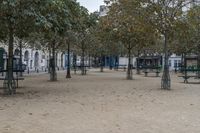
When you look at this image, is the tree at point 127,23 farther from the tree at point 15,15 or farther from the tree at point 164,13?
the tree at point 15,15

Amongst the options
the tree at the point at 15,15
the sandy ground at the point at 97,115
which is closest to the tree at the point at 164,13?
the tree at the point at 15,15

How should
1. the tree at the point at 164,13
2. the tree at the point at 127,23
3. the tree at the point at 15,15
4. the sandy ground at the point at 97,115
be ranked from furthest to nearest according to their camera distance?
1. the tree at the point at 127,23
2. the tree at the point at 164,13
3. the tree at the point at 15,15
4. the sandy ground at the point at 97,115

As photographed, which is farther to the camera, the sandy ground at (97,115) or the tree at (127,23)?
the tree at (127,23)

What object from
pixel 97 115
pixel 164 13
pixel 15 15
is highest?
pixel 164 13

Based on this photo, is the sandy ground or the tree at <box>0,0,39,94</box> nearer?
the sandy ground

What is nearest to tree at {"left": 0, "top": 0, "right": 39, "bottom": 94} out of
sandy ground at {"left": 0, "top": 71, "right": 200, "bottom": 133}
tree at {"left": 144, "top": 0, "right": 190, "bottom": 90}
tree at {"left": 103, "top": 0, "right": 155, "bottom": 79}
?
sandy ground at {"left": 0, "top": 71, "right": 200, "bottom": 133}

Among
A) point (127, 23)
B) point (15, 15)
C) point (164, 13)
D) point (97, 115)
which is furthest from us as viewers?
point (127, 23)

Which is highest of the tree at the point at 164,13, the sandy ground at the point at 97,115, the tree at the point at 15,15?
the tree at the point at 164,13

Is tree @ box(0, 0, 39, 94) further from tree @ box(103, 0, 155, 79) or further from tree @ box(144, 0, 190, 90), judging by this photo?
tree @ box(144, 0, 190, 90)

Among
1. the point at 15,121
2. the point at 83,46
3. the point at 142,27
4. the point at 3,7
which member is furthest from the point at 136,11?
the point at 83,46

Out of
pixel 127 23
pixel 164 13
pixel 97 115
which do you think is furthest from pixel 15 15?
pixel 127 23

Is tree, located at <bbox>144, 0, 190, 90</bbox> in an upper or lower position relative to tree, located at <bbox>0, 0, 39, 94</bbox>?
upper

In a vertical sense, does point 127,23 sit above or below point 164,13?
above

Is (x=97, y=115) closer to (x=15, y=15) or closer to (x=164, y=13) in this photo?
(x=15, y=15)
